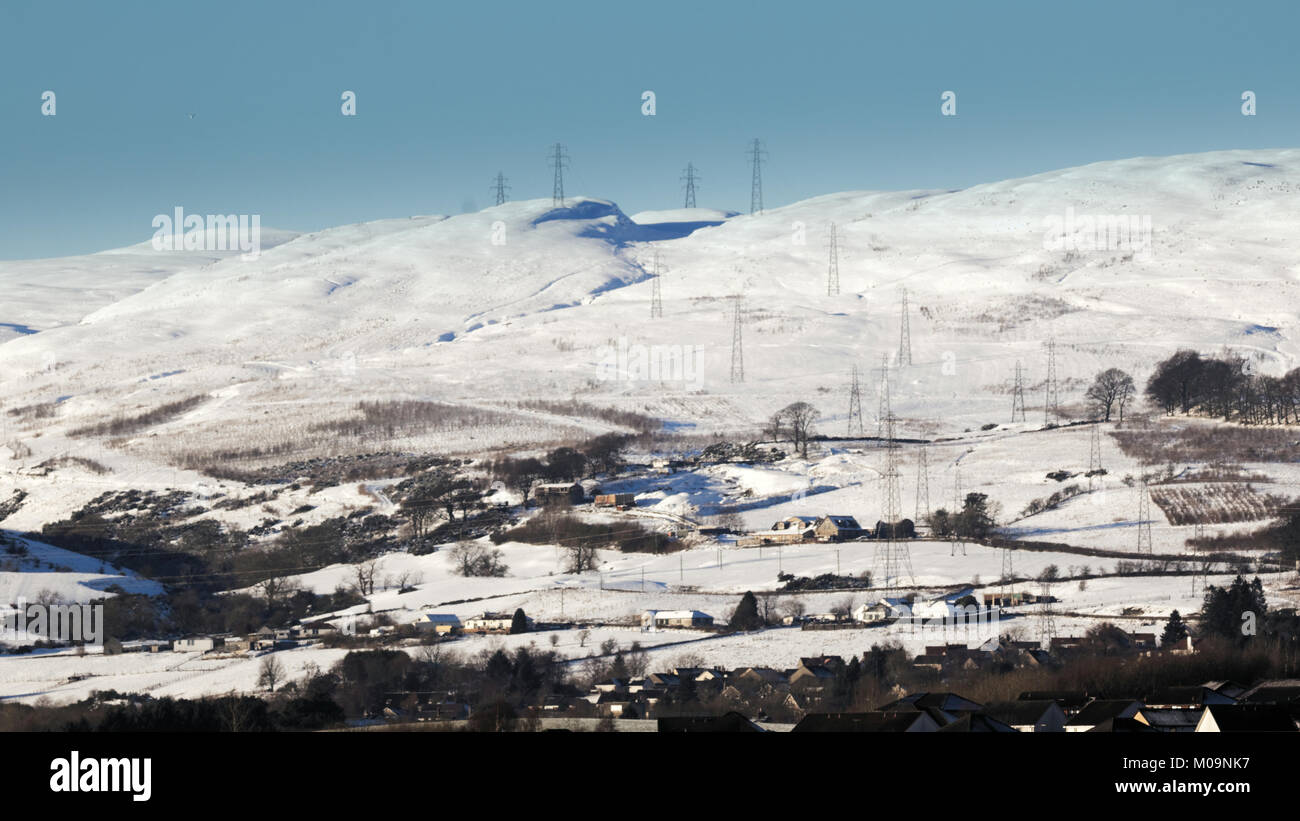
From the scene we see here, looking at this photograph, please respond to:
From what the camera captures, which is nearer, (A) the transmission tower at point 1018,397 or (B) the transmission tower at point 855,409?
(B) the transmission tower at point 855,409

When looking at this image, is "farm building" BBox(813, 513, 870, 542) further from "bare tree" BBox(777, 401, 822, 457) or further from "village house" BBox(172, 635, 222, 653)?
"village house" BBox(172, 635, 222, 653)

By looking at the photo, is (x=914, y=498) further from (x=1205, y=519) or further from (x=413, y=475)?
(x=413, y=475)

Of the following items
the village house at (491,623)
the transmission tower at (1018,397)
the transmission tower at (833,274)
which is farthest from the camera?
the transmission tower at (833,274)

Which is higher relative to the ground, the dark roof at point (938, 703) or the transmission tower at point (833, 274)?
the transmission tower at point (833, 274)

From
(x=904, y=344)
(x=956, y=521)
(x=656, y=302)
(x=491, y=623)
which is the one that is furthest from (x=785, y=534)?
(x=656, y=302)

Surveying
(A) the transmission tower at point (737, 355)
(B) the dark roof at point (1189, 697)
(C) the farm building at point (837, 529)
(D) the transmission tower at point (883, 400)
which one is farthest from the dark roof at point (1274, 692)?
(A) the transmission tower at point (737, 355)

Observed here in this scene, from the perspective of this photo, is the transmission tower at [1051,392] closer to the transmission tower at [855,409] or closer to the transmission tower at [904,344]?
the transmission tower at [904,344]
